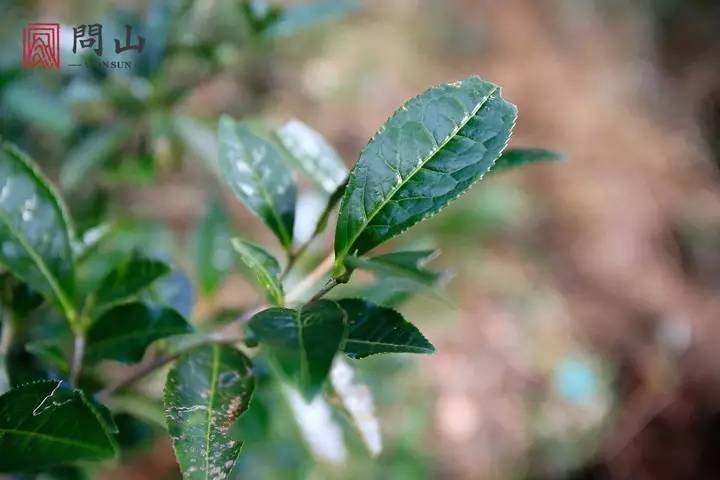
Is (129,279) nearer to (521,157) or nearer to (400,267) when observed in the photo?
(400,267)

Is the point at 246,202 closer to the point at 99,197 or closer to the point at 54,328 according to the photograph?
the point at 54,328

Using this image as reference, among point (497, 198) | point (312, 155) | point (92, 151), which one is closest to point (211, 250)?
point (92, 151)

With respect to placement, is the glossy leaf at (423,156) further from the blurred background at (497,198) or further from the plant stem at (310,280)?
the blurred background at (497,198)

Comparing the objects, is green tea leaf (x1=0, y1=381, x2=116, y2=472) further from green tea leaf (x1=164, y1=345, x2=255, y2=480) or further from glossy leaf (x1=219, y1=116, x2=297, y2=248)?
glossy leaf (x1=219, y1=116, x2=297, y2=248)

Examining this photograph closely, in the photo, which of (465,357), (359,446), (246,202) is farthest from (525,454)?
(246,202)

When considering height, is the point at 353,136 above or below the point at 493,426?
above
